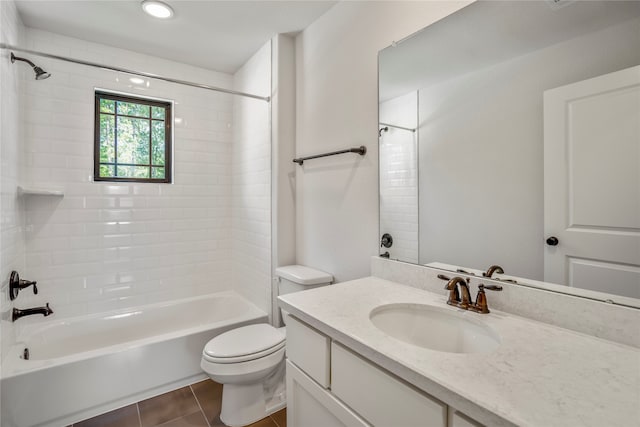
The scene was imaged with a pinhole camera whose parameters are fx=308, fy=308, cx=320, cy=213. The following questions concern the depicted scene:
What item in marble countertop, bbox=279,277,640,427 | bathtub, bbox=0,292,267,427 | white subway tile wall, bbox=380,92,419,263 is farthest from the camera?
bathtub, bbox=0,292,267,427

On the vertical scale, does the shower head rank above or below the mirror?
above

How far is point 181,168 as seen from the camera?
9.18ft

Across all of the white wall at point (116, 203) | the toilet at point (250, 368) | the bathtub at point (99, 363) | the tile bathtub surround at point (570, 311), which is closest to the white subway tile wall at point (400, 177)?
the tile bathtub surround at point (570, 311)

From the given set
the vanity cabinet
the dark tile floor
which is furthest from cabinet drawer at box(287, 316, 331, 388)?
the dark tile floor

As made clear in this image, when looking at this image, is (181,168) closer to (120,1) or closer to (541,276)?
(120,1)

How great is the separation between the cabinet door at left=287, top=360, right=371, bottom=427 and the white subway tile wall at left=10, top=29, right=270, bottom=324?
132 centimetres

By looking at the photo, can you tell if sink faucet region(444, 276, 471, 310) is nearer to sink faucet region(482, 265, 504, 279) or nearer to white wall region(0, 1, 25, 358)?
sink faucet region(482, 265, 504, 279)

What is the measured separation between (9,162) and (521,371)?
2607 millimetres

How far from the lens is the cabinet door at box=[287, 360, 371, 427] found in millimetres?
942

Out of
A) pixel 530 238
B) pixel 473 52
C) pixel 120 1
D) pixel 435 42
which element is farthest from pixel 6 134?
pixel 530 238

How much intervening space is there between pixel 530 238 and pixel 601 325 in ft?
1.01

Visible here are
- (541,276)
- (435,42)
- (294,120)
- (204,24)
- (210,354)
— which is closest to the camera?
(541,276)

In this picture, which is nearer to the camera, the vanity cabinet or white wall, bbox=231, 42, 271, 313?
the vanity cabinet

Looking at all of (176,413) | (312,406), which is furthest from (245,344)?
(312,406)
